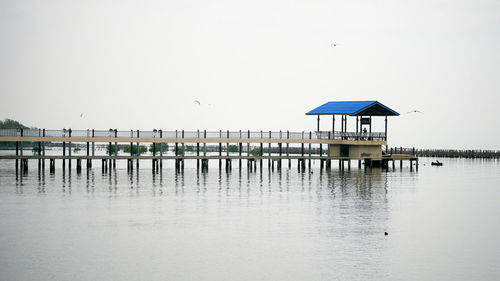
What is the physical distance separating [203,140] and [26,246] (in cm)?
4404

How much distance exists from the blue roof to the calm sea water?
24.1 m

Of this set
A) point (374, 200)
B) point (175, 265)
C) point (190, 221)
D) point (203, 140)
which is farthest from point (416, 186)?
point (175, 265)

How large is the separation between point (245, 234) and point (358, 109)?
4608cm

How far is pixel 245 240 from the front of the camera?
2597 centimetres

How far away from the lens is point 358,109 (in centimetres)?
7112

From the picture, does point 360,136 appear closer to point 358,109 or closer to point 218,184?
point 358,109

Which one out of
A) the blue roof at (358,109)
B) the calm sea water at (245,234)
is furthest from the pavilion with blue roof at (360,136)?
the calm sea water at (245,234)

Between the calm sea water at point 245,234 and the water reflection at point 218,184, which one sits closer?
the calm sea water at point 245,234

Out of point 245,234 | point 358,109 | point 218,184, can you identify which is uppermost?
point 358,109

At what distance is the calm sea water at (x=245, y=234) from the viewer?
68.8 ft

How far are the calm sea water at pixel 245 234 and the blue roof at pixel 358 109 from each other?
2411 cm

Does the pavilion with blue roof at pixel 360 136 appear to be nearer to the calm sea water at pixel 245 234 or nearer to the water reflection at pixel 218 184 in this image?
the water reflection at pixel 218 184

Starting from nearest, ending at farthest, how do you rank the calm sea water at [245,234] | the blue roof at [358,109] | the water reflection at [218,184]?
the calm sea water at [245,234], the water reflection at [218,184], the blue roof at [358,109]

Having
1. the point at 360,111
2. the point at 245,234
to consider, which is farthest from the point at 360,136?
the point at 245,234
